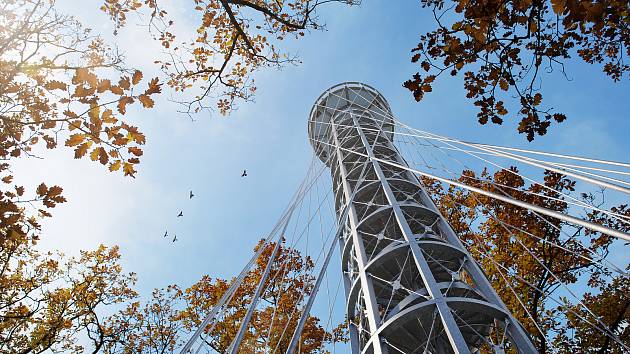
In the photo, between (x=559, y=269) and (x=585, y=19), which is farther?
(x=559, y=269)

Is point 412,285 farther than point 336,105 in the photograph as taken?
No

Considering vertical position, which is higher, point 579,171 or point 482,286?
point 482,286

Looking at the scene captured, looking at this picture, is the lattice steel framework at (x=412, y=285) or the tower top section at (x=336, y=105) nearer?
the lattice steel framework at (x=412, y=285)

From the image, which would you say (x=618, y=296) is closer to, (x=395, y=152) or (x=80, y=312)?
(x=395, y=152)

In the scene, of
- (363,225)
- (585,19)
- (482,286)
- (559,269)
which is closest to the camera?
(585,19)

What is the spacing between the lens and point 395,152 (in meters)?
15.4

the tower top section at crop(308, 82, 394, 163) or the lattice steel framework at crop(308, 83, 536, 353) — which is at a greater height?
the tower top section at crop(308, 82, 394, 163)

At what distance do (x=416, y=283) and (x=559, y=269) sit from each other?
24.9 feet

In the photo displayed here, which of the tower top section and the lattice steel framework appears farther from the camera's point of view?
the tower top section

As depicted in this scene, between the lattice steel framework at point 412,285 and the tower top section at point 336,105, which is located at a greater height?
the tower top section at point 336,105

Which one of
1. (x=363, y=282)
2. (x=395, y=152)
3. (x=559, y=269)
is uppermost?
(x=395, y=152)

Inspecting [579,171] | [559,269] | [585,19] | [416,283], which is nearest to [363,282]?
[416,283]

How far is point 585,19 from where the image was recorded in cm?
401

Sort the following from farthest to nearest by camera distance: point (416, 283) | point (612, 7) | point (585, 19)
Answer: point (416, 283) < point (612, 7) < point (585, 19)
